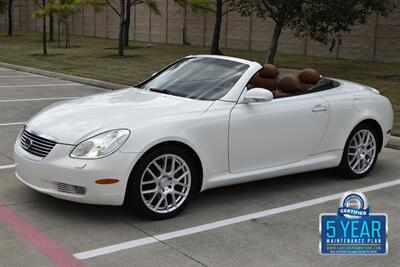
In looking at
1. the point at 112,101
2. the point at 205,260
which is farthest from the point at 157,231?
the point at 112,101

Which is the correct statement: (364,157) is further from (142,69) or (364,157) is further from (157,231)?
(142,69)

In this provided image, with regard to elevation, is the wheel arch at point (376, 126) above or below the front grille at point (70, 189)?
above

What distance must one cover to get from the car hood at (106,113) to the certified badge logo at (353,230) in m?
1.67

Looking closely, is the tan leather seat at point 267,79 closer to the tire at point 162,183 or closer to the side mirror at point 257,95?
the side mirror at point 257,95

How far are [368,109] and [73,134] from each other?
3.41 meters

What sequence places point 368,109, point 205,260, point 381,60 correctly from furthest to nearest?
point 381,60 → point 368,109 → point 205,260

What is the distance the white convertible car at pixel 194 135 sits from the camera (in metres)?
4.67

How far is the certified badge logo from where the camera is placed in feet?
13.1

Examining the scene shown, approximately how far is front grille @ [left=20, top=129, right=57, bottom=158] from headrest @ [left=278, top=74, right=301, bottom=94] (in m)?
2.61

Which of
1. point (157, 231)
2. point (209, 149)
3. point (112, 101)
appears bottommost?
point (157, 231)

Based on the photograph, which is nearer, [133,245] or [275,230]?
[133,245]

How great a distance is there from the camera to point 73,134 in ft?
15.5

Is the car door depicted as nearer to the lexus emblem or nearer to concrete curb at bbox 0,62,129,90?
the lexus emblem

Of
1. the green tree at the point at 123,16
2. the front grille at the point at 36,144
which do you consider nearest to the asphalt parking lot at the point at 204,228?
the front grille at the point at 36,144
